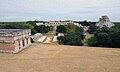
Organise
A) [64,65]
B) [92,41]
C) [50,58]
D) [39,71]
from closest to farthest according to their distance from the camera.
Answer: [39,71]
[64,65]
[50,58]
[92,41]

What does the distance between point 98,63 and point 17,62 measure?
491 centimetres

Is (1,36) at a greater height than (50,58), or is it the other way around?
(1,36)

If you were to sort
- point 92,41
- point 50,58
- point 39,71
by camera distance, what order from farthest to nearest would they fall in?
point 92,41
point 50,58
point 39,71

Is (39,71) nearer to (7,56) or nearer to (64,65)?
(64,65)

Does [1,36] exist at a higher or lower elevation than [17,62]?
higher

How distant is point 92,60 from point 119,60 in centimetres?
175

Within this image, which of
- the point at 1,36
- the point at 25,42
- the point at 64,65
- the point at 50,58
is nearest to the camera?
the point at 64,65

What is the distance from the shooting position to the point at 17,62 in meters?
11.9

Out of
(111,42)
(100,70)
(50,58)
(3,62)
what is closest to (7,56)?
(3,62)

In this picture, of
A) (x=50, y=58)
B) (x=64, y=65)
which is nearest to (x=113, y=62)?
(x=64, y=65)

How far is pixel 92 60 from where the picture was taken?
12.5 m

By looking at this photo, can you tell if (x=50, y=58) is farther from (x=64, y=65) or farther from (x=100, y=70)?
(x=100, y=70)

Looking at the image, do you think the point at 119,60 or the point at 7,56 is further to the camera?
the point at 7,56

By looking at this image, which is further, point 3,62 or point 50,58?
point 50,58
